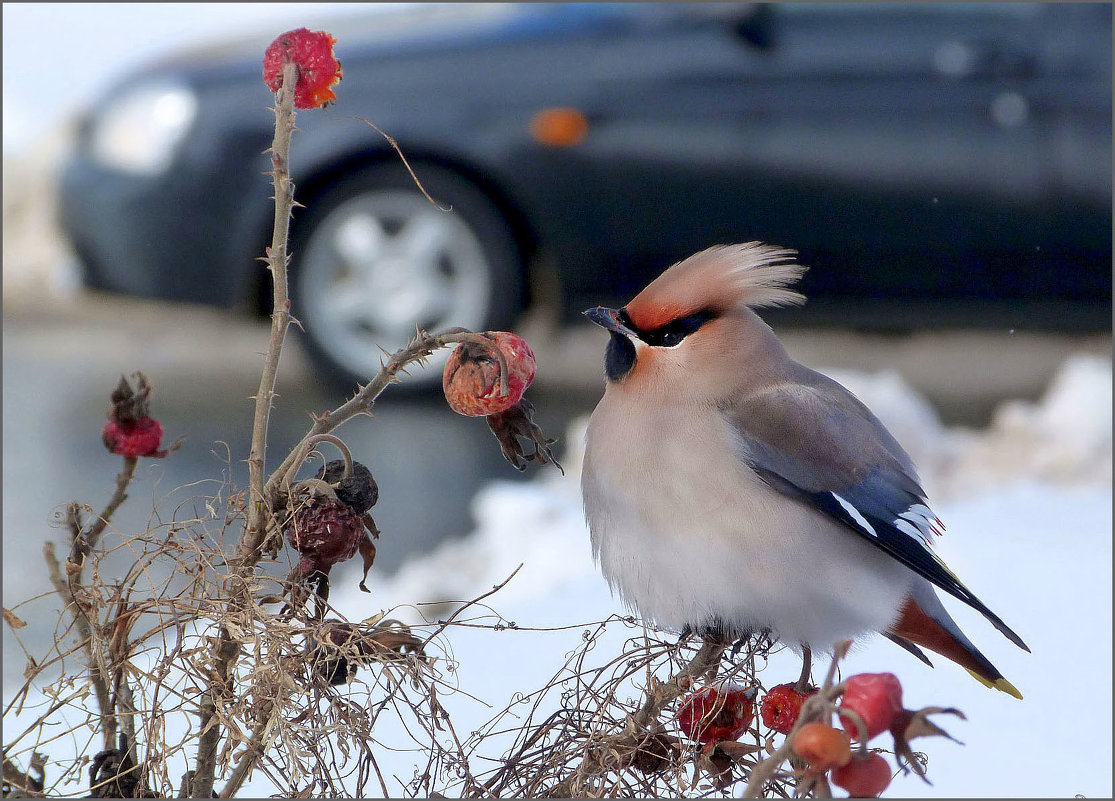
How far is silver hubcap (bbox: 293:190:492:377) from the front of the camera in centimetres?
322

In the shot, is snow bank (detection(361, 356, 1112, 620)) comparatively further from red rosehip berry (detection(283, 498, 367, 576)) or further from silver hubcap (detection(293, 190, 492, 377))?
red rosehip berry (detection(283, 498, 367, 576))

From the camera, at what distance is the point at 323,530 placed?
852 mm

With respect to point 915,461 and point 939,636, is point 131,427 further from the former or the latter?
point 915,461

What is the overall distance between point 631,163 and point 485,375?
2.30m

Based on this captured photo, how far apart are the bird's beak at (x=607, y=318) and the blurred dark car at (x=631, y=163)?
185cm

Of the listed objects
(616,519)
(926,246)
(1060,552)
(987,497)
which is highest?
(926,246)

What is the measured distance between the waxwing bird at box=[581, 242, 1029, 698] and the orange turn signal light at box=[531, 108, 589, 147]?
6.10ft

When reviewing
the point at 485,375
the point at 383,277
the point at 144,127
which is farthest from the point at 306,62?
Result: the point at 144,127

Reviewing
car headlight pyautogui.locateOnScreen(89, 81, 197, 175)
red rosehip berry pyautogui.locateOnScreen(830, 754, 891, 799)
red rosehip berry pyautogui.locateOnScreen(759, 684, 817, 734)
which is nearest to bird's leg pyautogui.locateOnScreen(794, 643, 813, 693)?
red rosehip berry pyautogui.locateOnScreen(759, 684, 817, 734)

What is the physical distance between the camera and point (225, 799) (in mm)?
905

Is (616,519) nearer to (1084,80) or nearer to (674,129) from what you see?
(674,129)

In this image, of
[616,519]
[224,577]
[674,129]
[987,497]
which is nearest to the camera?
[224,577]

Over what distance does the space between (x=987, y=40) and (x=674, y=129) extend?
87 centimetres

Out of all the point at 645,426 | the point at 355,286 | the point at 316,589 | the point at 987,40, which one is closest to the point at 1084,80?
the point at 987,40
